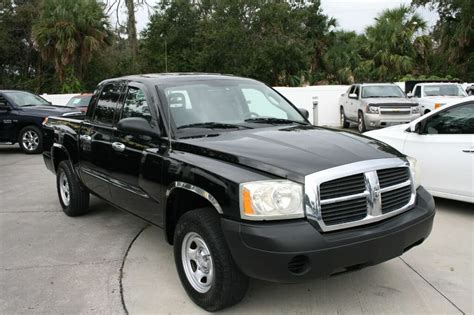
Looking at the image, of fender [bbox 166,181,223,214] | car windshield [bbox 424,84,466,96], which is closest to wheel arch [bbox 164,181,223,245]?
fender [bbox 166,181,223,214]

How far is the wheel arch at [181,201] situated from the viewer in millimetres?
3507

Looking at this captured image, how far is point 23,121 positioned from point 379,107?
10.4m

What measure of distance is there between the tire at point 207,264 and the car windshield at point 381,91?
13.6m

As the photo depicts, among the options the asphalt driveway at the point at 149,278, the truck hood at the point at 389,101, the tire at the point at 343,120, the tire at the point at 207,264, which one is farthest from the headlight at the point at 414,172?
the tire at the point at 343,120

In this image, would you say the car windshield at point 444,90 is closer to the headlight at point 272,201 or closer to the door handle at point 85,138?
the door handle at point 85,138

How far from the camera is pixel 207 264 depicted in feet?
11.9

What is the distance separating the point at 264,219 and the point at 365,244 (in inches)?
27.7

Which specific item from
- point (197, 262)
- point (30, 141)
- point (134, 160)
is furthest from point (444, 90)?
point (197, 262)

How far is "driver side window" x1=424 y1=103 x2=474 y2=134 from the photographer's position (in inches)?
241

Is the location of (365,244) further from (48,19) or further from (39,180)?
(48,19)

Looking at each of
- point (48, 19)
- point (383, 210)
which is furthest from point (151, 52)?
point (383, 210)

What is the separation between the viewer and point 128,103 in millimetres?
4910

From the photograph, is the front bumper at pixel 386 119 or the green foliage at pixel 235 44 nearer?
the front bumper at pixel 386 119

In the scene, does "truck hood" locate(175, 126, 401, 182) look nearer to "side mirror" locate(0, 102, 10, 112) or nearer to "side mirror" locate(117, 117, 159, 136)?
"side mirror" locate(117, 117, 159, 136)
